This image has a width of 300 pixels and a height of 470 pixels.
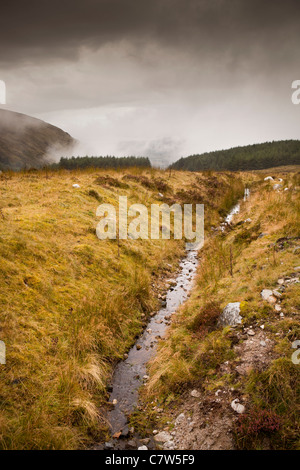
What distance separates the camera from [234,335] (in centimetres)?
523

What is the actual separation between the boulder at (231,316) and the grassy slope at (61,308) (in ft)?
8.87

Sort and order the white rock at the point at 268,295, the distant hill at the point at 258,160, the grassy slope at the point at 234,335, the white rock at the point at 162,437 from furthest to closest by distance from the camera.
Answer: the distant hill at the point at 258,160 < the white rock at the point at 268,295 < the white rock at the point at 162,437 < the grassy slope at the point at 234,335

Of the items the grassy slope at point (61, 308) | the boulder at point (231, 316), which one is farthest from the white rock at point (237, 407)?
the grassy slope at point (61, 308)

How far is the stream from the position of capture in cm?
471

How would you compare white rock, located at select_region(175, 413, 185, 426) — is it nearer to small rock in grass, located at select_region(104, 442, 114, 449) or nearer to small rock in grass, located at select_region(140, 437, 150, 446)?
small rock in grass, located at select_region(140, 437, 150, 446)

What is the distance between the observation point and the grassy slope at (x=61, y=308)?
4223mm

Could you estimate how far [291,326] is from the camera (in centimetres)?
468

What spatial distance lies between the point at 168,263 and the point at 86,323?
20.6 ft

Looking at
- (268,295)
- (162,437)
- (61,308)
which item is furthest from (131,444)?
(268,295)

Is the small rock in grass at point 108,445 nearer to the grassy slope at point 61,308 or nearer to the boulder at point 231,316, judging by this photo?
the grassy slope at point 61,308

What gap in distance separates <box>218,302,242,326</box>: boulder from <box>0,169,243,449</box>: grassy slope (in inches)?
106

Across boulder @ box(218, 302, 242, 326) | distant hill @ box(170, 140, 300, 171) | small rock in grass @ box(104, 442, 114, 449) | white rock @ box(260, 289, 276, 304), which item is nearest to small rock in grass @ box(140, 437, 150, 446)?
small rock in grass @ box(104, 442, 114, 449)

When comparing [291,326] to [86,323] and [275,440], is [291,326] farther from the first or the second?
[86,323]
